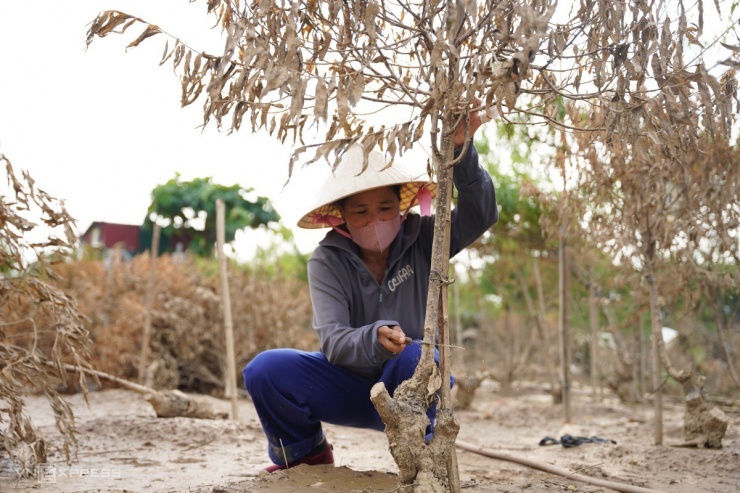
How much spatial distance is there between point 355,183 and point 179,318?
5.58m

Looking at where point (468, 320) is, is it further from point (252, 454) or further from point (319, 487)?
point (319, 487)

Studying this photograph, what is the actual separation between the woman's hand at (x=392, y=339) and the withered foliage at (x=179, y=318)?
561cm

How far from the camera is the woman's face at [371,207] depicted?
2.78m

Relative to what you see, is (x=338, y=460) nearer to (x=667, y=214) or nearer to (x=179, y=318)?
(x=667, y=214)

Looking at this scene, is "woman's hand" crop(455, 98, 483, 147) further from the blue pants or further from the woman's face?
the blue pants

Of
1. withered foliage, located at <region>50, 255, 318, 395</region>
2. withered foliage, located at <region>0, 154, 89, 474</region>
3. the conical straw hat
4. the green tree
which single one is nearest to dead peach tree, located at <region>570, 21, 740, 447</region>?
the conical straw hat

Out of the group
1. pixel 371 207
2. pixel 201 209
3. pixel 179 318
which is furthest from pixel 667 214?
pixel 201 209

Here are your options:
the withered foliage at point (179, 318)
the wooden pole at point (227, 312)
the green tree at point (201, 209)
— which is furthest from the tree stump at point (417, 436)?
the green tree at point (201, 209)

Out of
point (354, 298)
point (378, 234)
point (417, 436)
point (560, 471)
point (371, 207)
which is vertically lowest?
point (560, 471)

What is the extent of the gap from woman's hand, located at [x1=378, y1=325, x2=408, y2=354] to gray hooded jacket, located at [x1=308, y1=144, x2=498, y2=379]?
0.28 metres

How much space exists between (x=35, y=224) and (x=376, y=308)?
1515 mm

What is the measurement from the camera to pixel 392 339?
2246 mm

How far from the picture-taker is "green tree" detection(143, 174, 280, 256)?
50.1 feet

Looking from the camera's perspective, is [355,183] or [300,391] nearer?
[355,183]
